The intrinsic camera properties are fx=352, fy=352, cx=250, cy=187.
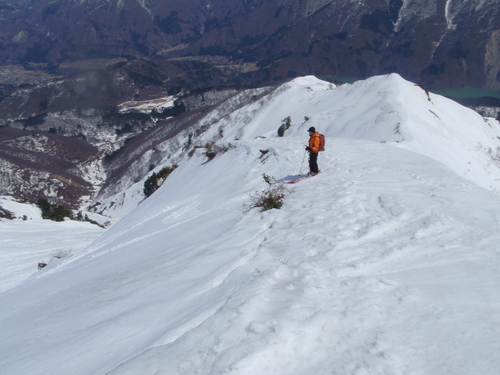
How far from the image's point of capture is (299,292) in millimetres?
3684

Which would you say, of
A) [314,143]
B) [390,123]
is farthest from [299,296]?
[390,123]

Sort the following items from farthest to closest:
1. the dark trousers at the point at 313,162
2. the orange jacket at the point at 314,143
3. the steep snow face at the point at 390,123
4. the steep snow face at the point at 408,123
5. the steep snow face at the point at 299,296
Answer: the steep snow face at the point at 390,123 → the steep snow face at the point at 408,123 → the dark trousers at the point at 313,162 → the orange jacket at the point at 314,143 → the steep snow face at the point at 299,296

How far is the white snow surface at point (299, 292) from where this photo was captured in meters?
2.85

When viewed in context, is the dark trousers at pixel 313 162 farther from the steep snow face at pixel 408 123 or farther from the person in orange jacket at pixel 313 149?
the steep snow face at pixel 408 123

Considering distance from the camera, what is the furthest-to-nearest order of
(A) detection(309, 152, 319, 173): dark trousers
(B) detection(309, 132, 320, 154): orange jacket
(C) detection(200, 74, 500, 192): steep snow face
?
Answer: 1. (C) detection(200, 74, 500, 192): steep snow face
2. (A) detection(309, 152, 319, 173): dark trousers
3. (B) detection(309, 132, 320, 154): orange jacket

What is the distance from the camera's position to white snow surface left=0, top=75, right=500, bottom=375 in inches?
112

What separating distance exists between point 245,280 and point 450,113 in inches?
1360

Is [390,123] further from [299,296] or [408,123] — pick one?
[299,296]

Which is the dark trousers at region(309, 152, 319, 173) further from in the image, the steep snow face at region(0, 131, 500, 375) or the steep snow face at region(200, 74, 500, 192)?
the steep snow face at region(200, 74, 500, 192)

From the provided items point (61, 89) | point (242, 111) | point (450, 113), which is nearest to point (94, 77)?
point (61, 89)

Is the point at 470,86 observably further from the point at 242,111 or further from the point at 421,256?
the point at 421,256

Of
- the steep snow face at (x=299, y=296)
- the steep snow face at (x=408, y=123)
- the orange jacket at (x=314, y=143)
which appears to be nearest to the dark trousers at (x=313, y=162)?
the orange jacket at (x=314, y=143)

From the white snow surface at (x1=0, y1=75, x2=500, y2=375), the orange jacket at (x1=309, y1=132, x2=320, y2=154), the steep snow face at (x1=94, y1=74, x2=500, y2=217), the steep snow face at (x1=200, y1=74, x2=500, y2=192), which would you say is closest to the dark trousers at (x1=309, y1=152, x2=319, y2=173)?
the orange jacket at (x1=309, y1=132, x2=320, y2=154)

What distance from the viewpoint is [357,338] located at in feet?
9.82
